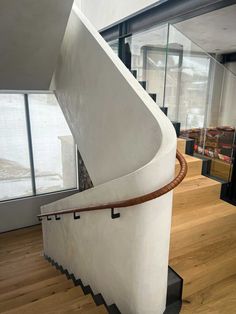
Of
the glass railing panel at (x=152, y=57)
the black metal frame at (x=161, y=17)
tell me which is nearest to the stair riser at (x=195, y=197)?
the black metal frame at (x=161, y=17)

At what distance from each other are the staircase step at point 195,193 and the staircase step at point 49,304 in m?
1.18

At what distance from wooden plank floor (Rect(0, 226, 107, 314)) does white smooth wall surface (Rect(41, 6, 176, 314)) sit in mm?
189

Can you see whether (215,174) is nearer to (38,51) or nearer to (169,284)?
(169,284)

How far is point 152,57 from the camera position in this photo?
10.4 feet

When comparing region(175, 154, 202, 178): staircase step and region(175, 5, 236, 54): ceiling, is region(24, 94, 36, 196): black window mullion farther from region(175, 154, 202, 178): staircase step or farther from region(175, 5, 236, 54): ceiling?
region(175, 154, 202, 178): staircase step

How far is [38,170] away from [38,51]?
2.85m

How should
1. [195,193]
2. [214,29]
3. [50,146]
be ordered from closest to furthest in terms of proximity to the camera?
[195,193]
[214,29]
[50,146]

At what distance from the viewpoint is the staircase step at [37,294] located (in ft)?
7.45

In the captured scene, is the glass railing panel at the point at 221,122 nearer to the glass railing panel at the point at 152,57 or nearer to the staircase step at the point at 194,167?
the staircase step at the point at 194,167

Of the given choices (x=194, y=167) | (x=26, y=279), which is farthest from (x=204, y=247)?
(x=26, y=279)

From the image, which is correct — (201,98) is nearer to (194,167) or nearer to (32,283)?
(194,167)

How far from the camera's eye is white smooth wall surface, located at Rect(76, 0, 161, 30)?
9.78ft

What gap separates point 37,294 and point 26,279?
2.69ft

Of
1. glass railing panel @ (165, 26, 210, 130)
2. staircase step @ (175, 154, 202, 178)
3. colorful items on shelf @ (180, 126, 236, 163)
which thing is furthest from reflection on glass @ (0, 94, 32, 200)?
staircase step @ (175, 154, 202, 178)
